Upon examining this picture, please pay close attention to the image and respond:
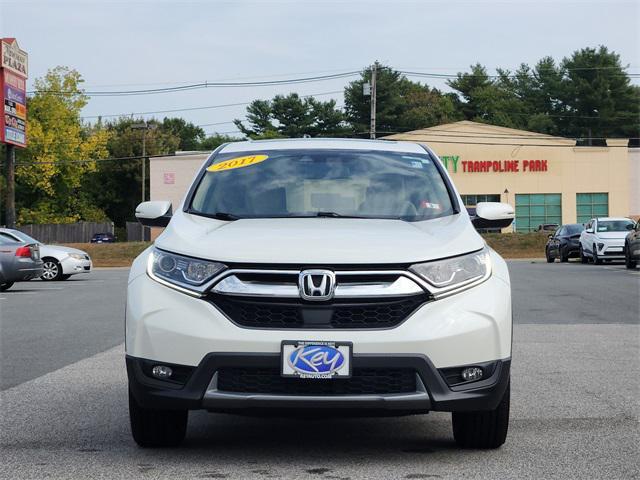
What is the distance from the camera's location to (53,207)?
86438 millimetres

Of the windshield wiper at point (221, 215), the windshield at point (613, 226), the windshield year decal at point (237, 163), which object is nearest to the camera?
the windshield wiper at point (221, 215)

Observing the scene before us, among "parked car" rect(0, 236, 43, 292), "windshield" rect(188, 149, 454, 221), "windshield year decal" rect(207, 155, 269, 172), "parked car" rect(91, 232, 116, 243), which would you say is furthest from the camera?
"parked car" rect(91, 232, 116, 243)

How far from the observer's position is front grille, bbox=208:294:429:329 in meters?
5.28

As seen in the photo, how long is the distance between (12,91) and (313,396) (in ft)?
123

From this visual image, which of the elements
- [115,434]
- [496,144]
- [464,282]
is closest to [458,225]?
[464,282]

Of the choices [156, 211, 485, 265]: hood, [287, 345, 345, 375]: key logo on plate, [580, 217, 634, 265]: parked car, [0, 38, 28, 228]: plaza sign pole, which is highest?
[0, 38, 28, 228]: plaza sign pole

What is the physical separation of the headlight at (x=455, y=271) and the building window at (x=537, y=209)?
68697 mm

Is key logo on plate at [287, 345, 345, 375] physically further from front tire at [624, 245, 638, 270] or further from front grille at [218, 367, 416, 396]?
front tire at [624, 245, 638, 270]

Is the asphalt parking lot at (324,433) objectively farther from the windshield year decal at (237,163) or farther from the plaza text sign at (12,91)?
the plaza text sign at (12,91)

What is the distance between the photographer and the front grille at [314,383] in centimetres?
530

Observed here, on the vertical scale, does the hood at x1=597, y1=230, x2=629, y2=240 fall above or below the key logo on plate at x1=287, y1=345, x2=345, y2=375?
below

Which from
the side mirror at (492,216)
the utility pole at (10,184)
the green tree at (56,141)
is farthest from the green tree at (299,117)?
the side mirror at (492,216)

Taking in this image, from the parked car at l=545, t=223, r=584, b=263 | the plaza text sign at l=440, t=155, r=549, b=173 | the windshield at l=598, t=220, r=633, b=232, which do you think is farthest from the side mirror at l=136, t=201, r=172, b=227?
the plaza text sign at l=440, t=155, r=549, b=173

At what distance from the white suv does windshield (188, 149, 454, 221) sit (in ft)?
2.02
